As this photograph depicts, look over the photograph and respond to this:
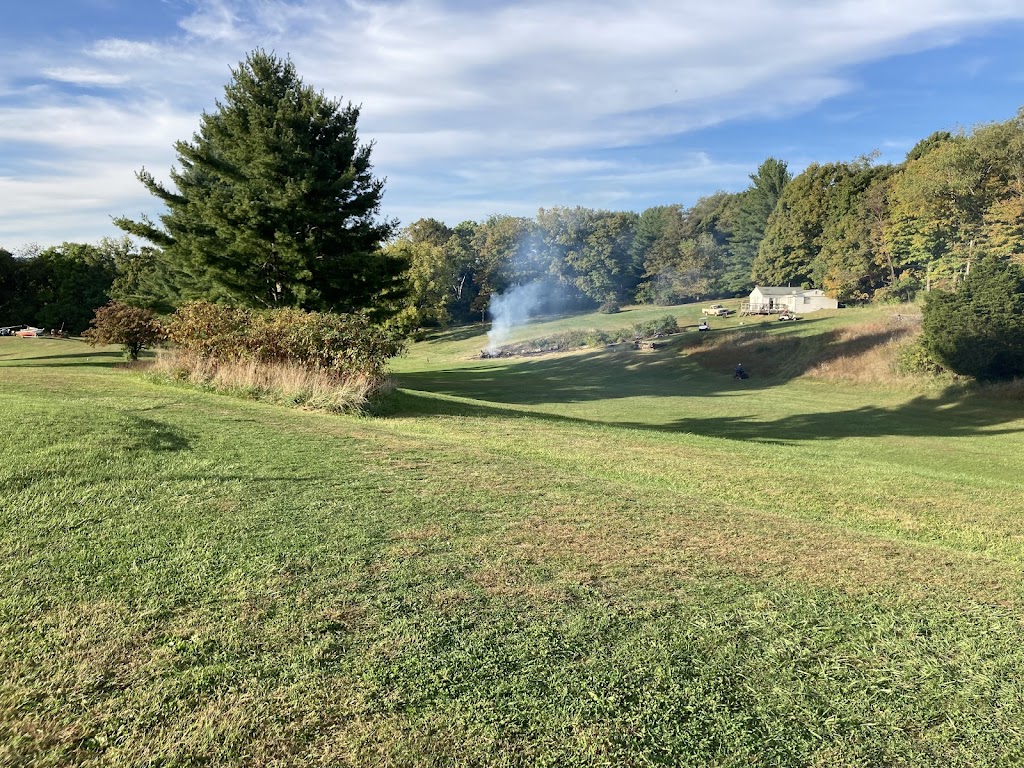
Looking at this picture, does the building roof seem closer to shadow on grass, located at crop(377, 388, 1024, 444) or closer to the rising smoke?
the rising smoke

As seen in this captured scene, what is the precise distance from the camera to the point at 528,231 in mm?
87812

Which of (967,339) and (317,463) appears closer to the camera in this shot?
(317,463)

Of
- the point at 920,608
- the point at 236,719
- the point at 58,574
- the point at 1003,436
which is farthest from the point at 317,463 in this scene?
the point at 1003,436

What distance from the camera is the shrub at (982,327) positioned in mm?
25484

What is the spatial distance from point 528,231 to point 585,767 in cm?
8864

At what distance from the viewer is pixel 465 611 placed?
10.6ft

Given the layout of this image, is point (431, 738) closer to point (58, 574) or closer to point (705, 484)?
point (58, 574)

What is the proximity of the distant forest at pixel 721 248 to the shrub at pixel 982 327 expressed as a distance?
861 inches

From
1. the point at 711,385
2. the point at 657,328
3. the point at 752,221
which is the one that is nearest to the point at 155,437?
the point at 711,385

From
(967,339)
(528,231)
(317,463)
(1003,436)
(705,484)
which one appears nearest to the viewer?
(317,463)

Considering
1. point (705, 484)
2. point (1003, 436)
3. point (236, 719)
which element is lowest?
point (1003, 436)

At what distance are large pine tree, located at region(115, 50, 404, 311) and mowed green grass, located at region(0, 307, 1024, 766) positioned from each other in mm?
14550

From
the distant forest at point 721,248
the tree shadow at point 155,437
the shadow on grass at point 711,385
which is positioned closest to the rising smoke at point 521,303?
the distant forest at point 721,248

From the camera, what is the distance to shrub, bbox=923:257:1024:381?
25484 millimetres
